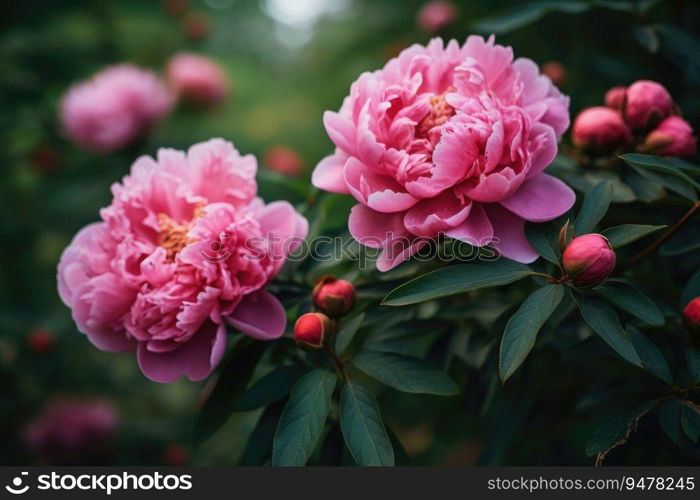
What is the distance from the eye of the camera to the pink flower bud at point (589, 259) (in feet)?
2.91

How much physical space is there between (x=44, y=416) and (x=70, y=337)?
0.90ft

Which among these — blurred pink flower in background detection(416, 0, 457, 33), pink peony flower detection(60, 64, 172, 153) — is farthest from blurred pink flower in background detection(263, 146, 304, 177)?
blurred pink flower in background detection(416, 0, 457, 33)

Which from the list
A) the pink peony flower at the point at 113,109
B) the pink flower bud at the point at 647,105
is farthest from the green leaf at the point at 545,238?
the pink peony flower at the point at 113,109

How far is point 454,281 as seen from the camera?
0.93m

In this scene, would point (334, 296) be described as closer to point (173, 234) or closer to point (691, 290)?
point (173, 234)

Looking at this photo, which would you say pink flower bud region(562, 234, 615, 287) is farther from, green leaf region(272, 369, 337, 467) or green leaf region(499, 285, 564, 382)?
green leaf region(272, 369, 337, 467)

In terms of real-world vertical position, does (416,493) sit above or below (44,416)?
above

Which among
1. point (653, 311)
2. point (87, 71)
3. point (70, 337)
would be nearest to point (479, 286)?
point (653, 311)

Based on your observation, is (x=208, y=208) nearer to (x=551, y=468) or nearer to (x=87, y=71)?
(x=551, y=468)

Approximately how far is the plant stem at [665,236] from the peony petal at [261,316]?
614 mm

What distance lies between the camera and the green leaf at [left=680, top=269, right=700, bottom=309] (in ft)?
3.32

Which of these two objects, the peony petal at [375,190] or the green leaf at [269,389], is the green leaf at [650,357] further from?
the green leaf at [269,389]

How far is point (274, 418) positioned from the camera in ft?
3.65
